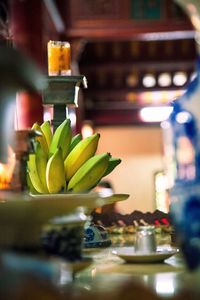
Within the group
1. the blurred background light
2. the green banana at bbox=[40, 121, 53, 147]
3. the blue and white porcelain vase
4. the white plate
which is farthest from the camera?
the blurred background light

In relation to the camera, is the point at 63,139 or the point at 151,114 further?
the point at 151,114

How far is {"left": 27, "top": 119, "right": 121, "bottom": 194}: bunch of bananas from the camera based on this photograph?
4.82 feet

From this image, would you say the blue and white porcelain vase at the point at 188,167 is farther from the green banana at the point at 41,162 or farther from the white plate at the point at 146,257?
the green banana at the point at 41,162

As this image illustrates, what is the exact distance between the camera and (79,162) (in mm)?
1539

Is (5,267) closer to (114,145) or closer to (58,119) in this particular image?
(58,119)

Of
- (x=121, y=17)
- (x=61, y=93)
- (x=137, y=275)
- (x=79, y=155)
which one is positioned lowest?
(x=137, y=275)

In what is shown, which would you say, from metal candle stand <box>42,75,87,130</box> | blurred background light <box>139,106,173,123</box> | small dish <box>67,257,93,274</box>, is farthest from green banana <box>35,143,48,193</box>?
blurred background light <box>139,106,173,123</box>

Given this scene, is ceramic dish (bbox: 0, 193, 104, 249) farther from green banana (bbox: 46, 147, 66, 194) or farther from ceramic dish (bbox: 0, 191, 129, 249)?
green banana (bbox: 46, 147, 66, 194)

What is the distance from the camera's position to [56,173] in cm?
145

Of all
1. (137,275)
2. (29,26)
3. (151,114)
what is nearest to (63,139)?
(137,275)

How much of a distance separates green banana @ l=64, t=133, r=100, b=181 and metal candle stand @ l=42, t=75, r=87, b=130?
0.17m

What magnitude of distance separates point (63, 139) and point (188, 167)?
622mm

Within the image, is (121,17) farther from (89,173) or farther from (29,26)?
(89,173)

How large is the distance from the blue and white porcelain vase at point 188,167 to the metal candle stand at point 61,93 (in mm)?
677
